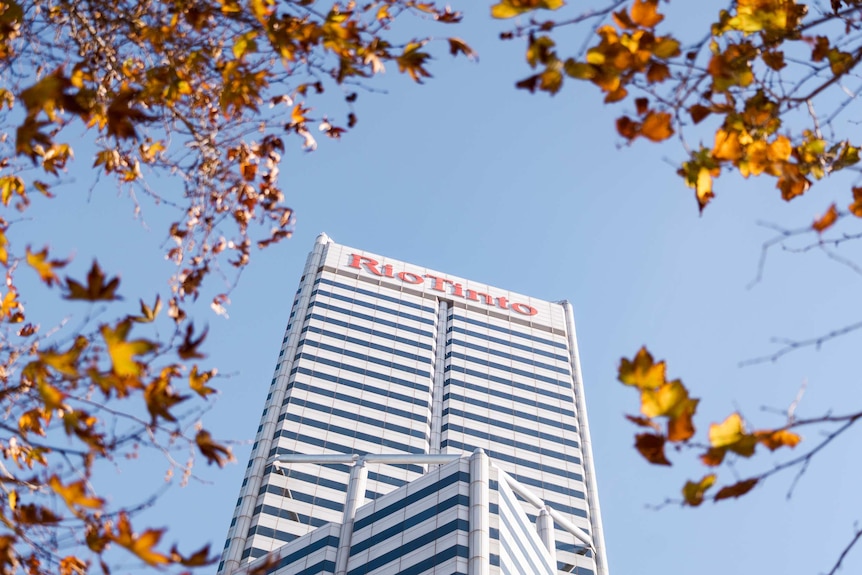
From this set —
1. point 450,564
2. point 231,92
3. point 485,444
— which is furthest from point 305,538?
point 231,92

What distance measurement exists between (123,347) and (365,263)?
94.1 meters

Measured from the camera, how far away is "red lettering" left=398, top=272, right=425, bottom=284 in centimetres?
9681

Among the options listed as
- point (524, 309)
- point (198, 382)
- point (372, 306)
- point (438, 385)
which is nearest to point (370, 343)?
point (372, 306)

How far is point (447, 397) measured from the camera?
83188 mm

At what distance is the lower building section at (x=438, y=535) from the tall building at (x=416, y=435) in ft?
0.30

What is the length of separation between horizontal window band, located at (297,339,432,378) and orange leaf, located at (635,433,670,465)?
266ft

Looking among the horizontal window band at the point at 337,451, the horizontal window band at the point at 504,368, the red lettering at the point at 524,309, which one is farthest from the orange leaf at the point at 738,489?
the red lettering at the point at 524,309

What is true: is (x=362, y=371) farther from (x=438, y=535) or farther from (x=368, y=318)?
(x=438, y=535)

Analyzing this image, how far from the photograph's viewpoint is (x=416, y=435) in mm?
77438

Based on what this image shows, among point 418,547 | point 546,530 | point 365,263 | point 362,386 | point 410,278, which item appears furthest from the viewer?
point 410,278

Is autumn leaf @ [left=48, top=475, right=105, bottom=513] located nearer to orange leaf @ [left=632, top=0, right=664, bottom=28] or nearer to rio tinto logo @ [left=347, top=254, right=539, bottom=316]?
orange leaf @ [left=632, top=0, right=664, bottom=28]

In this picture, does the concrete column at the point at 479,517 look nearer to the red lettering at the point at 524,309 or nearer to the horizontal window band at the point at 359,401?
the horizontal window band at the point at 359,401

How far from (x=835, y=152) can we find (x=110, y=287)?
3724mm

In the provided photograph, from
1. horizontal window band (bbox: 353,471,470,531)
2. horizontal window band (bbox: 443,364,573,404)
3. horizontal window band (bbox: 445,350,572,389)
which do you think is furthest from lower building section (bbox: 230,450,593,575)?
horizontal window band (bbox: 445,350,572,389)
